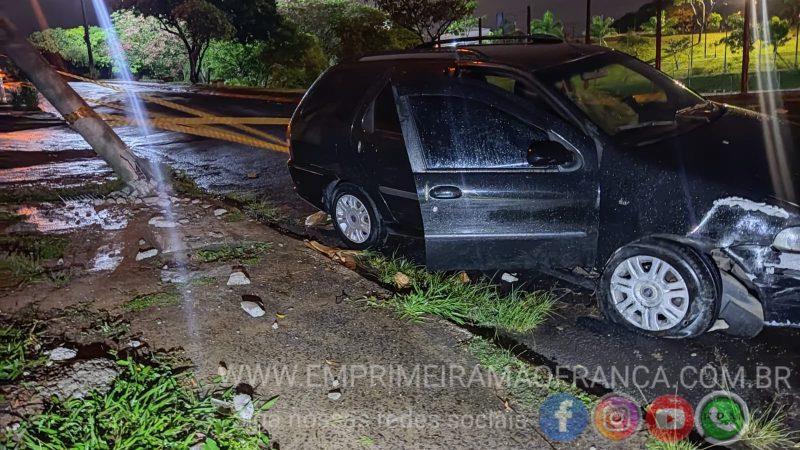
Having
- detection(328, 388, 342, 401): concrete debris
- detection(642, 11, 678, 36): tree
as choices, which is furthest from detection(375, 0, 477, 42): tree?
detection(328, 388, 342, 401): concrete debris

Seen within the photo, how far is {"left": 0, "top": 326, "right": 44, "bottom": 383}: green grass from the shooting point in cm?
326

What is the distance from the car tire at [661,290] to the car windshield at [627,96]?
857 millimetres

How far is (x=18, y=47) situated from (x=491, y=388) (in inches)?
259

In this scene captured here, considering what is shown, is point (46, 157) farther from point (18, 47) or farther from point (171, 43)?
point (171, 43)

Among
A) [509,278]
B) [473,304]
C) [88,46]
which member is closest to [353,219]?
[509,278]

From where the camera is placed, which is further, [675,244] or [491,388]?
[675,244]

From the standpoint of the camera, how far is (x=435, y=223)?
442 cm

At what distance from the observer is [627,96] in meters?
5.30

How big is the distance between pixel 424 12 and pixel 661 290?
2262cm

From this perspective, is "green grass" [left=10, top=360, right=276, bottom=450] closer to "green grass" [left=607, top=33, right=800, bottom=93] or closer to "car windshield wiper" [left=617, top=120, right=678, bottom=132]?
"car windshield wiper" [left=617, top=120, right=678, bottom=132]

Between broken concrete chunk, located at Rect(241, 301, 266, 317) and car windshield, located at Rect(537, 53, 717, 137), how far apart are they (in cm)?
246

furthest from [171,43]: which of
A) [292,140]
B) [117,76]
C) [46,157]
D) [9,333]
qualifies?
[9,333]

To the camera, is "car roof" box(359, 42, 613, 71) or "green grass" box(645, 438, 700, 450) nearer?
"green grass" box(645, 438, 700, 450)

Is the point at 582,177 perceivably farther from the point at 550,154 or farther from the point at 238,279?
the point at 238,279
